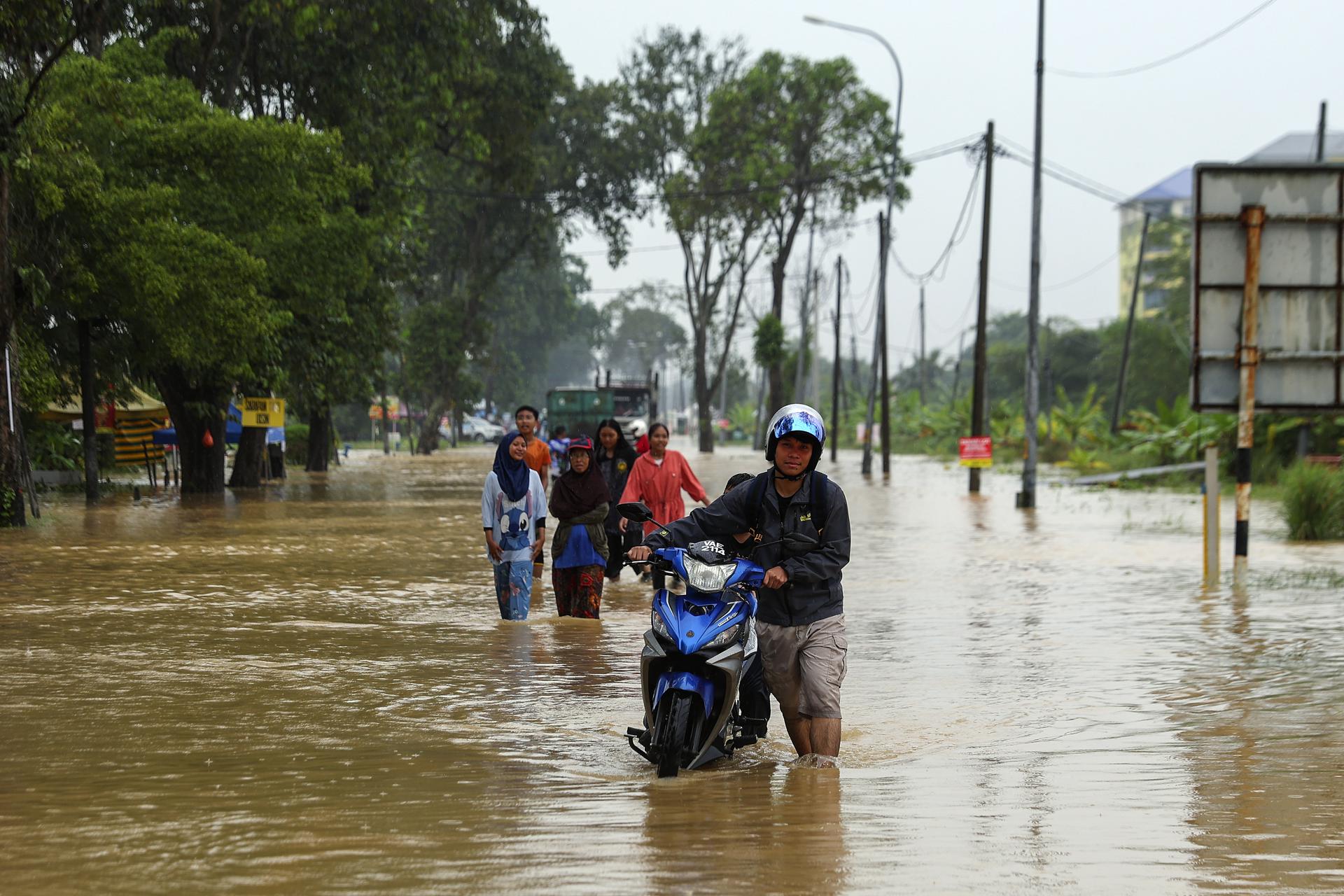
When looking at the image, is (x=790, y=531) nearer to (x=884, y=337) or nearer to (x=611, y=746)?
(x=611, y=746)

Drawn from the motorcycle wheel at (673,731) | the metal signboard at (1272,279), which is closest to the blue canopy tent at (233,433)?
the metal signboard at (1272,279)

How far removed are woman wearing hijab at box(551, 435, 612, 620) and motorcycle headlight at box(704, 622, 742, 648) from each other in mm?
5150

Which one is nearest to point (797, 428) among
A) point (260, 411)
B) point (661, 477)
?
point (661, 477)

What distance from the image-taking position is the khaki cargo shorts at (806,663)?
6977 mm

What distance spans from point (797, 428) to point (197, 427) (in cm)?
2850

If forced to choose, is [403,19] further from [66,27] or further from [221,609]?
[221,609]

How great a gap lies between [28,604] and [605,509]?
5207 mm

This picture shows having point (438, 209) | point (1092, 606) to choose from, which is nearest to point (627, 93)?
point (438, 209)

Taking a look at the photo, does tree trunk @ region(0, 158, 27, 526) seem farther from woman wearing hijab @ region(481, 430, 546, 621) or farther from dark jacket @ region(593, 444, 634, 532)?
woman wearing hijab @ region(481, 430, 546, 621)

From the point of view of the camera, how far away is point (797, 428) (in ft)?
22.2

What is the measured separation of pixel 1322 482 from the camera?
22.2 metres

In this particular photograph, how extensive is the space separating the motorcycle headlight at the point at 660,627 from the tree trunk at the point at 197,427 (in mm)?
26345

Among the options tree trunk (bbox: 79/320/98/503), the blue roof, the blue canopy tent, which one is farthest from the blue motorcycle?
the blue roof

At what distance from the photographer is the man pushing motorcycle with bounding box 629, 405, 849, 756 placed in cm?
691
